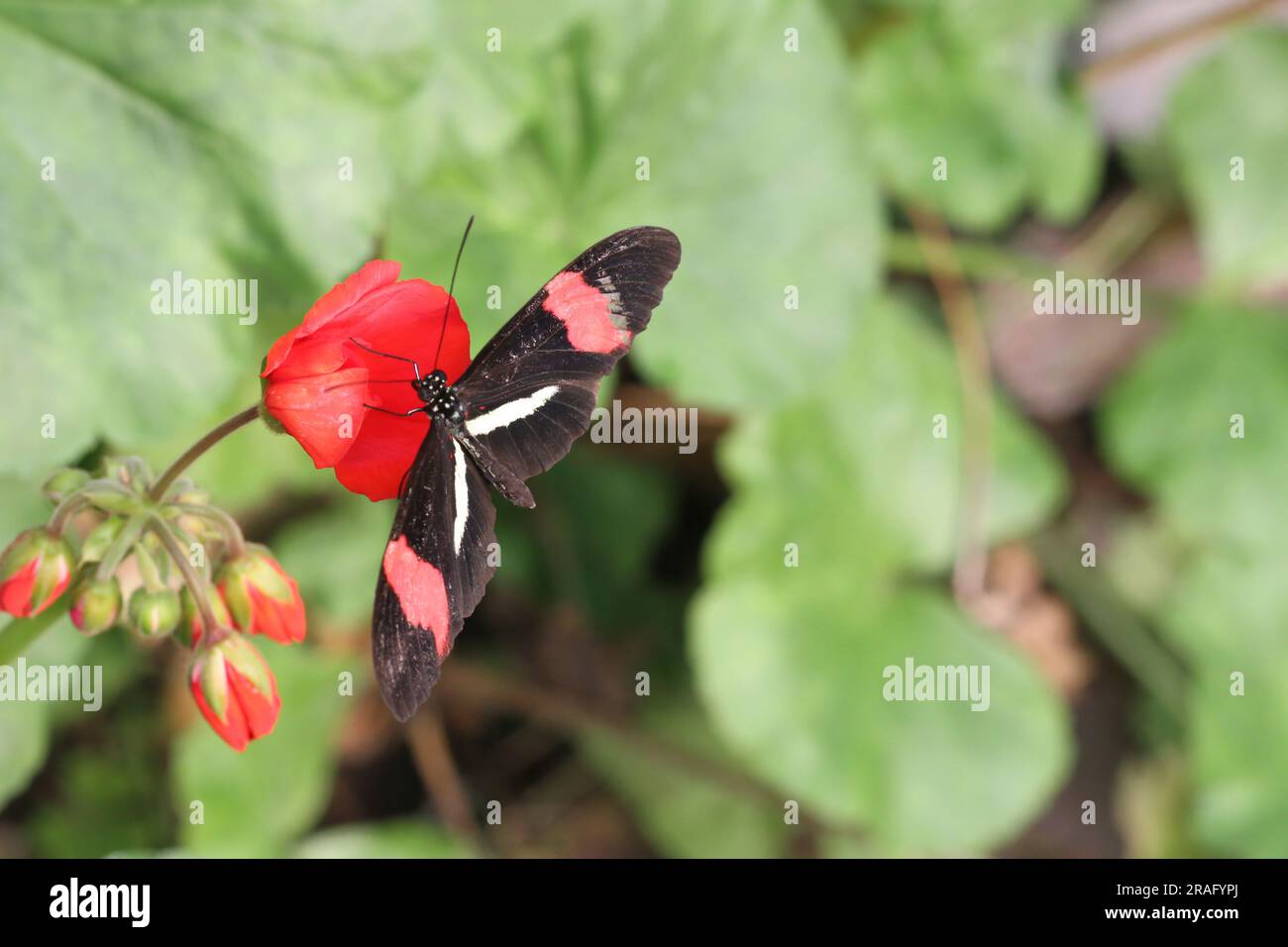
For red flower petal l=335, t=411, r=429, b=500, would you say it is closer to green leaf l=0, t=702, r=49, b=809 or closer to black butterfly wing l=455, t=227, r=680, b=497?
black butterfly wing l=455, t=227, r=680, b=497

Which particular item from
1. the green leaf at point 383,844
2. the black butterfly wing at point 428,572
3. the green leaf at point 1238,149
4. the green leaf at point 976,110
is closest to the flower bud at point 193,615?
the black butterfly wing at point 428,572

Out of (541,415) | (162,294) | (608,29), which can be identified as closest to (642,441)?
(608,29)

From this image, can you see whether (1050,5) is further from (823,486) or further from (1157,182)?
(823,486)

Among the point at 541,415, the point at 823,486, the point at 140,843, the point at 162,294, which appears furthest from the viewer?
the point at 823,486

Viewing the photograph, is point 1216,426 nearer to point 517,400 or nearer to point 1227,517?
point 1227,517

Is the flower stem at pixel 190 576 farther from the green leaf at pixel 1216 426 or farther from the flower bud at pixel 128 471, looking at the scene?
the green leaf at pixel 1216 426

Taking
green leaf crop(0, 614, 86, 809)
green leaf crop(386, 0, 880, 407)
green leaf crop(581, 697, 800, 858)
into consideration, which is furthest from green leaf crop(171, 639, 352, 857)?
green leaf crop(386, 0, 880, 407)
